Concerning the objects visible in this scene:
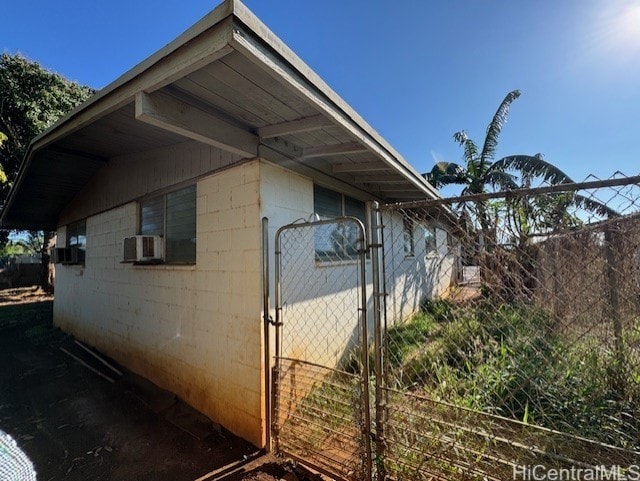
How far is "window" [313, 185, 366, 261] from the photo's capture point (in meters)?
3.94

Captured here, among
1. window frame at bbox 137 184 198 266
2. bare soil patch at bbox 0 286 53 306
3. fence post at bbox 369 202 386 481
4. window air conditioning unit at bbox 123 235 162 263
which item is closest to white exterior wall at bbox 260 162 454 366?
fence post at bbox 369 202 386 481

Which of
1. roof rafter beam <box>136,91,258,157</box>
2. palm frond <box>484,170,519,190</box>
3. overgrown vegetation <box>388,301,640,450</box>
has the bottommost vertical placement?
overgrown vegetation <box>388,301,640,450</box>

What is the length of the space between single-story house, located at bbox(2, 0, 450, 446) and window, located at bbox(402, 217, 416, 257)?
1.56 metres

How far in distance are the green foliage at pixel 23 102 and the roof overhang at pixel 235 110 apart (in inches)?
330

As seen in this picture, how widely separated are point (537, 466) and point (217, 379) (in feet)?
9.23

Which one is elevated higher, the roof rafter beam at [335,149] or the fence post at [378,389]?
the roof rafter beam at [335,149]

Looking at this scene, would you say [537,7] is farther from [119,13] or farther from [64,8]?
[64,8]

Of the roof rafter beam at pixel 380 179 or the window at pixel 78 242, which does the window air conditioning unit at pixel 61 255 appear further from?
the roof rafter beam at pixel 380 179

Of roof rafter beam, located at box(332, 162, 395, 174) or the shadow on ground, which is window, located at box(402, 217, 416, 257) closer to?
roof rafter beam, located at box(332, 162, 395, 174)

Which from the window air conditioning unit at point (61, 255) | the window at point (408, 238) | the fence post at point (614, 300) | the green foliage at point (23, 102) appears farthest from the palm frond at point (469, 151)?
the green foliage at point (23, 102)

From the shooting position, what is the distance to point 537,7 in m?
3.87

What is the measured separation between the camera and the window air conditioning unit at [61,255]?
270 inches

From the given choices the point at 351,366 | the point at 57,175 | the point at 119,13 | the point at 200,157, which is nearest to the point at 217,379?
the point at 351,366

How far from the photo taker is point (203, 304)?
11.2ft
